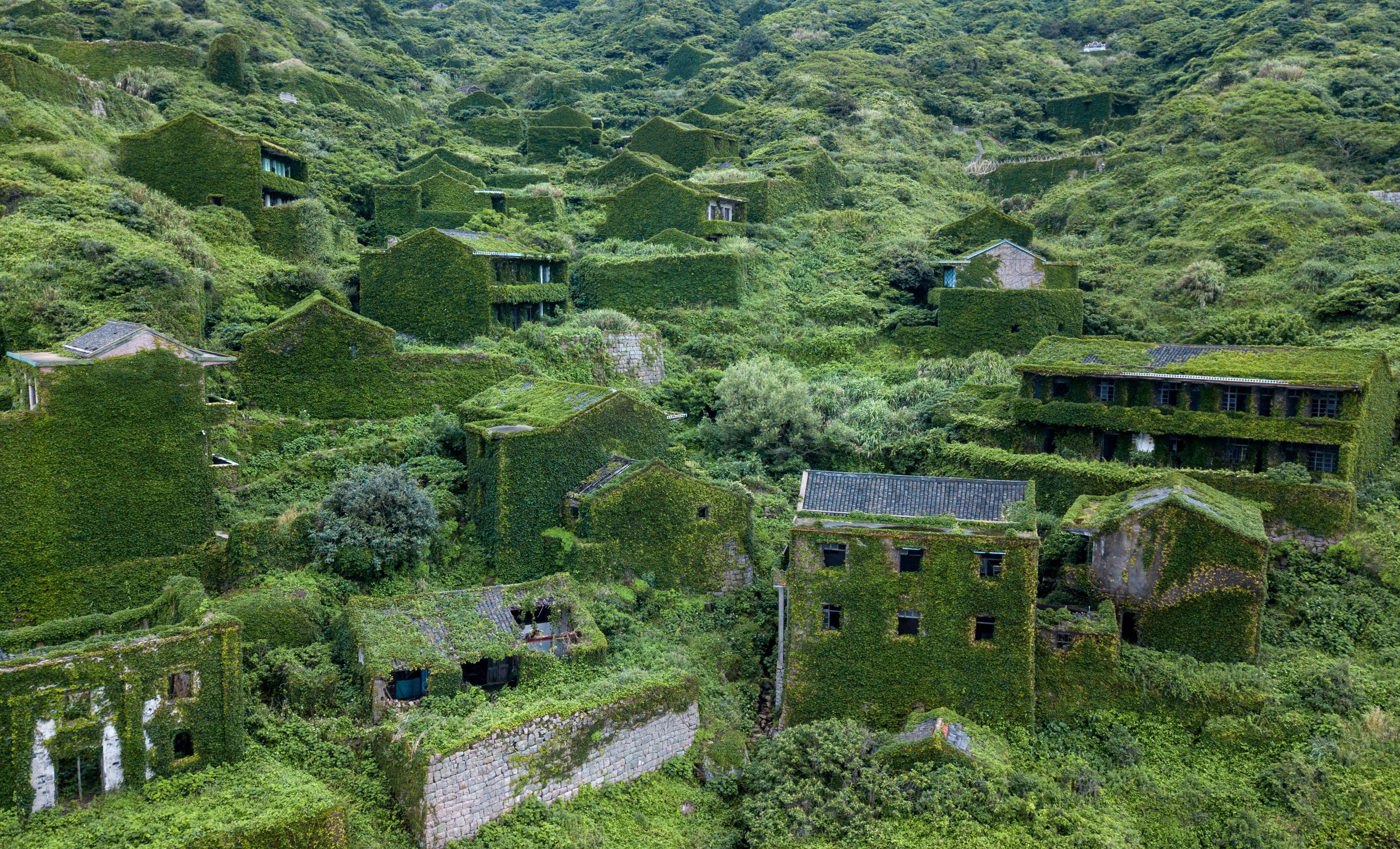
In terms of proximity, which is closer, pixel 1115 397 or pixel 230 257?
pixel 1115 397

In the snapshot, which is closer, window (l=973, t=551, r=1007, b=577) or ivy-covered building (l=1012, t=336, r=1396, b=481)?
window (l=973, t=551, r=1007, b=577)

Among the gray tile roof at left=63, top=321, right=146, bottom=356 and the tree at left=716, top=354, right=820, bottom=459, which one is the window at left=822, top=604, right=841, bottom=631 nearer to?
the tree at left=716, top=354, right=820, bottom=459

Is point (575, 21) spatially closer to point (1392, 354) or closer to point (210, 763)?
point (1392, 354)

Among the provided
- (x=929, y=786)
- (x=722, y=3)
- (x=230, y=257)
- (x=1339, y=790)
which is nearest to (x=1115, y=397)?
(x=1339, y=790)

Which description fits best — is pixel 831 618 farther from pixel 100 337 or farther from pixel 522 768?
pixel 100 337

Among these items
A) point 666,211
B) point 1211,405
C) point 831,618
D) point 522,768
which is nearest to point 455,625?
point 522,768

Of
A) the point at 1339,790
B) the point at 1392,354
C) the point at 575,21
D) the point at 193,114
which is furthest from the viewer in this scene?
the point at 575,21

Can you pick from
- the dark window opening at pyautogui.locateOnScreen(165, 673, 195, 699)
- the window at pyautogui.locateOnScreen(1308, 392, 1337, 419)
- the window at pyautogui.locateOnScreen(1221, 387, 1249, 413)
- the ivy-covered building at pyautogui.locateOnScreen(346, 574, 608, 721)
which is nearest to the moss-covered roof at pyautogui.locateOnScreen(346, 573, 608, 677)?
the ivy-covered building at pyautogui.locateOnScreen(346, 574, 608, 721)
